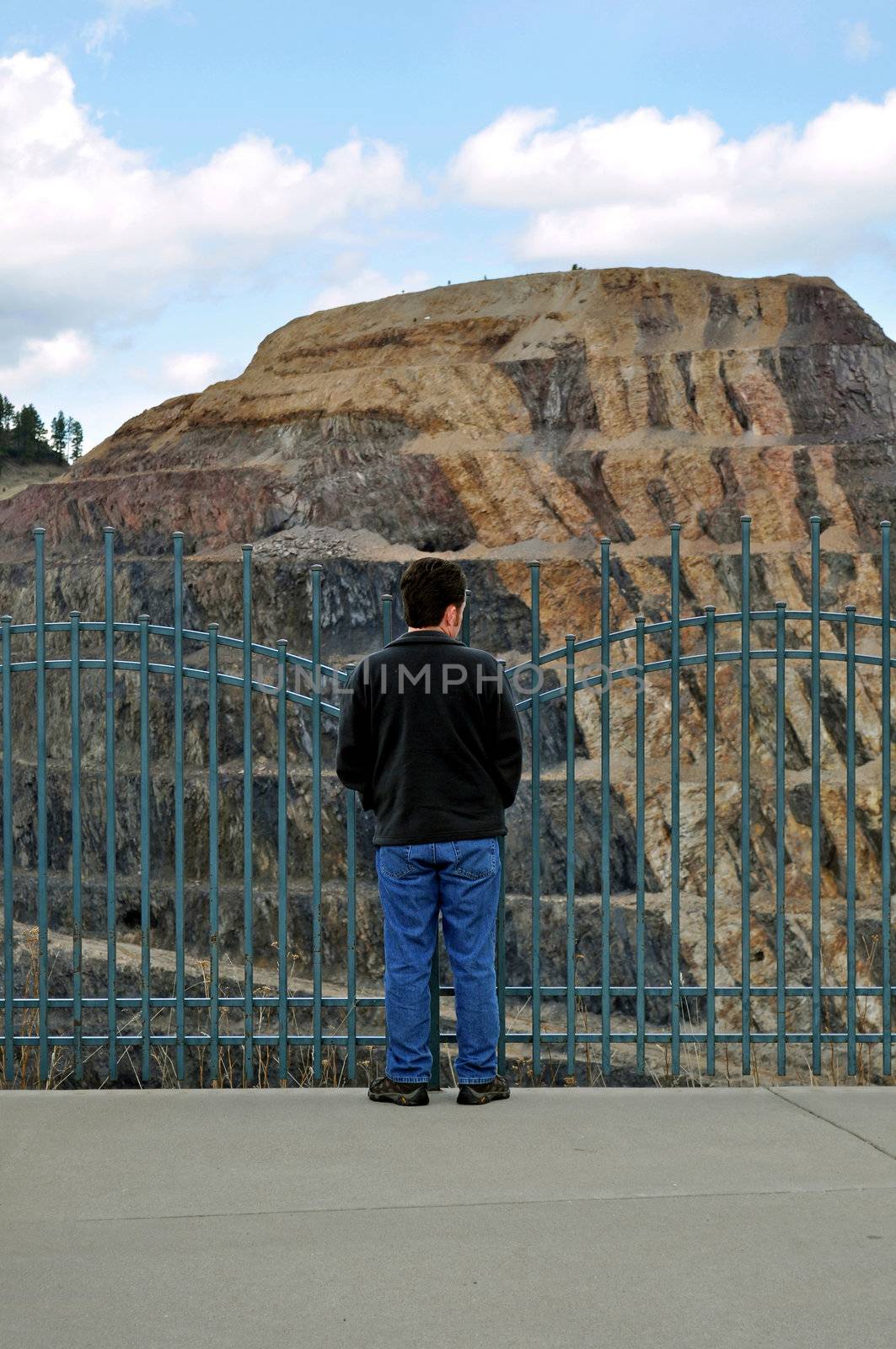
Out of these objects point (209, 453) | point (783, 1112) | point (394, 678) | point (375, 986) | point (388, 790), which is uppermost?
point (209, 453)

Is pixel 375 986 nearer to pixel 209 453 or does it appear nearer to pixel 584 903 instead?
pixel 584 903

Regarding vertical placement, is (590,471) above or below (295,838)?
above

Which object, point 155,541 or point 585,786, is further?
point 155,541

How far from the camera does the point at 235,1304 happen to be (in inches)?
126

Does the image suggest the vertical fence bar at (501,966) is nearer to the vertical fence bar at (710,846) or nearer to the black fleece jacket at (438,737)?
the black fleece jacket at (438,737)

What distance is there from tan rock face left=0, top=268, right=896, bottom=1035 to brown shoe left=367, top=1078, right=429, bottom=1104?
8.85m

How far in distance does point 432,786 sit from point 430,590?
0.65m

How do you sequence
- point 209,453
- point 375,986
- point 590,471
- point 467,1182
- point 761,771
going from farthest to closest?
1. point 209,453
2. point 590,471
3. point 761,771
4. point 375,986
5. point 467,1182

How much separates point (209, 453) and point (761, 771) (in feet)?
30.7

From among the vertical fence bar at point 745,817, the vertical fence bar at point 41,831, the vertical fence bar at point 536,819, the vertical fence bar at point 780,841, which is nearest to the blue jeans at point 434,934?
the vertical fence bar at point 536,819

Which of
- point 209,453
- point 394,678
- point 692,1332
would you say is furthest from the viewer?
point 209,453

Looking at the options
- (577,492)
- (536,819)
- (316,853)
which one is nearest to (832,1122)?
(536,819)

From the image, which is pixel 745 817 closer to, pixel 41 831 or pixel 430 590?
pixel 430 590

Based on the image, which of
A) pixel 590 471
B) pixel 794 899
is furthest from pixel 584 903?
pixel 590 471
